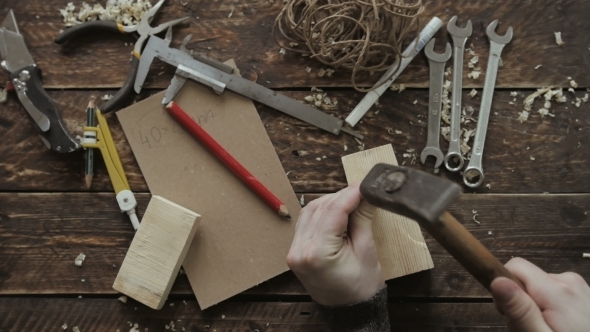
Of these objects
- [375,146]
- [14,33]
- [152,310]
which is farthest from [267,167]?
[14,33]

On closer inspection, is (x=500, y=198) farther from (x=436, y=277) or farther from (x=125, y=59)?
(x=125, y=59)

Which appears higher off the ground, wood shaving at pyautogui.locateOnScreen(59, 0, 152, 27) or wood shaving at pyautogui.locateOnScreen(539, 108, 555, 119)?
wood shaving at pyautogui.locateOnScreen(539, 108, 555, 119)

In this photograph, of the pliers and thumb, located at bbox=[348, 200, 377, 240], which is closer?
thumb, located at bbox=[348, 200, 377, 240]

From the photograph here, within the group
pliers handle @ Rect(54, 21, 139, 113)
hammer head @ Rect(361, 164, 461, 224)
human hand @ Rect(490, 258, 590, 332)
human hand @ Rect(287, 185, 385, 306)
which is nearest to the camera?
hammer head @ Rect(361, 164, 461, 224)

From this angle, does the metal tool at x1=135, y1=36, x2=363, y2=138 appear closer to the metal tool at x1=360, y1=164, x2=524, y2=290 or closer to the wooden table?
the wooden table

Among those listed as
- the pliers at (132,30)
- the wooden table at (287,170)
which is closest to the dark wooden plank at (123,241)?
the wooden table at (287,170)

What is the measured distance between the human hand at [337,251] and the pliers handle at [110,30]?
1.48 feet

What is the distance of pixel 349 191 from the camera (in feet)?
2.55

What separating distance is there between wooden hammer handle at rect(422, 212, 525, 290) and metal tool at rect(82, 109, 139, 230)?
24.3 inches

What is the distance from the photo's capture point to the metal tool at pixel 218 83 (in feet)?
3.18

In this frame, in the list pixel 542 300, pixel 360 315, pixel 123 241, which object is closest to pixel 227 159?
pixel 123 241

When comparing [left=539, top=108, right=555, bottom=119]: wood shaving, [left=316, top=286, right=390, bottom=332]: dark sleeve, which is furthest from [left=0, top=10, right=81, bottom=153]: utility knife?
[left=539, top=108, right=555, bottom=119]: wood shaving

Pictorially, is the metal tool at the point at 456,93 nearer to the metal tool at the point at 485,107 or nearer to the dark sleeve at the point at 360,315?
the metal tool at the point at 485,107

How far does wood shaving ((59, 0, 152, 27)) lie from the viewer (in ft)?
3.31
